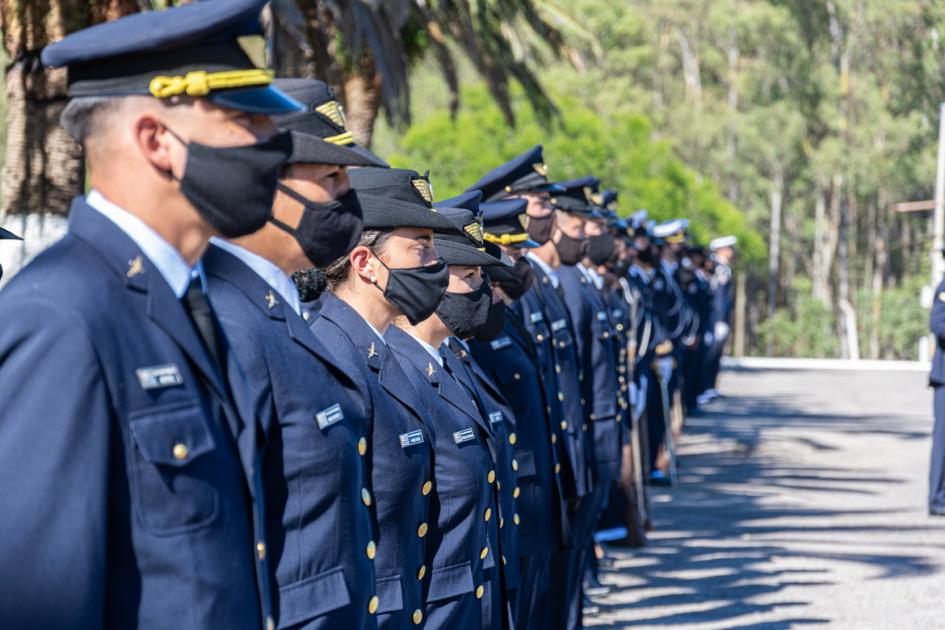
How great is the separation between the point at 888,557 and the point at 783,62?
46844 millimetres

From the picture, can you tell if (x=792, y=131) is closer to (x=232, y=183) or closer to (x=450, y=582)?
(x=450, y=582)

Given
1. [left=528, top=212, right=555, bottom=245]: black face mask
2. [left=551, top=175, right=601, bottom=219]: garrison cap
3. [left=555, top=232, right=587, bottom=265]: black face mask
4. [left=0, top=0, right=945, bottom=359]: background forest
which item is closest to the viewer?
[left=528, top=212, right=555, bottom=245]: black face mask

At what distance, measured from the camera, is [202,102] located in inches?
102

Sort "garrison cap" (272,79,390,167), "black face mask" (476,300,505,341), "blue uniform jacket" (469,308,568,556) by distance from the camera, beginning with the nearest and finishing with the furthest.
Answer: "garrison cap" (272,79,390,167), "black face mask" (476,300,505,341), "blue uniform jacket" (469,308,568,556)

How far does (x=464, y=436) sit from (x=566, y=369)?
10.3 feet

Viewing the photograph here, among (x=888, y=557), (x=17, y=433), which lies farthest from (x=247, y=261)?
(x=888, y=557)

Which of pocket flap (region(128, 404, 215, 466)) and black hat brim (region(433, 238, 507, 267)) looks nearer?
pocket flap (region(128, 404, 215, 466))

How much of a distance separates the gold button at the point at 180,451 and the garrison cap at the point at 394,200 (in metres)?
2.13

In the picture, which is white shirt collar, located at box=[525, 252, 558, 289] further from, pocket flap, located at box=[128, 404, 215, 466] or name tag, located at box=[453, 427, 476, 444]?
pocket flap, located at box=[128, 404, 215, 466]

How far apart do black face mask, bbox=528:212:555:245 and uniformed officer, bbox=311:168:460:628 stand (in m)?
3.21

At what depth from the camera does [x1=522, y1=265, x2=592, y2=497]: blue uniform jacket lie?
7.35 m

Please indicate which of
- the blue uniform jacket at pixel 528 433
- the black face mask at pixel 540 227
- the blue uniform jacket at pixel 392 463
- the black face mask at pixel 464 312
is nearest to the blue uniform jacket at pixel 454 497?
the blue uniform jacket at pixel 392 463

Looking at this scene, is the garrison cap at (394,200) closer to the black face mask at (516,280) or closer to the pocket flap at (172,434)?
the black face mask at (516,280)

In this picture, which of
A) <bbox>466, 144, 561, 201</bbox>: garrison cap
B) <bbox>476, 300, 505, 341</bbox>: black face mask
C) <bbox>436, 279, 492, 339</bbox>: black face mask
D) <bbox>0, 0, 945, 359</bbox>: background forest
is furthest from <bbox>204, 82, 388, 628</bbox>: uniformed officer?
<bbox>0, 0, 945, 359</bbox>: background forest
